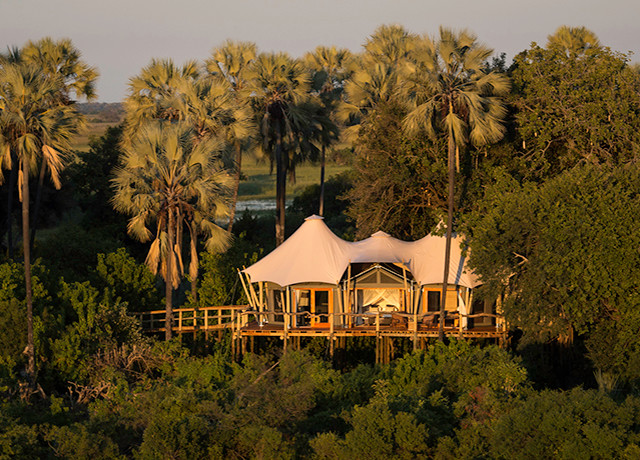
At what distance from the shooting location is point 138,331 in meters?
31.2

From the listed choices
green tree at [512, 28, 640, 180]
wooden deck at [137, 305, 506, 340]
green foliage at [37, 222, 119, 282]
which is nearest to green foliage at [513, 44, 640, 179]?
green tree at [512, 28, 640, 180]

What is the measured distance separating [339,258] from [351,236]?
1311 cm

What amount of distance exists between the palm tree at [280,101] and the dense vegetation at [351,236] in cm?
11

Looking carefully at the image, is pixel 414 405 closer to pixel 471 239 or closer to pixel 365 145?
pixel 471 239

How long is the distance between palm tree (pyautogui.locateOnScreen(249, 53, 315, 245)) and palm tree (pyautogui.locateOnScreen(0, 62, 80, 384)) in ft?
48.4

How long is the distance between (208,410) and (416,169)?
1749 cm

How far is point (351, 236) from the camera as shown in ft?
152

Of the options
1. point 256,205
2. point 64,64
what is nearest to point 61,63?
point 64,64

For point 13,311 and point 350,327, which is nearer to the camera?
point 13,311

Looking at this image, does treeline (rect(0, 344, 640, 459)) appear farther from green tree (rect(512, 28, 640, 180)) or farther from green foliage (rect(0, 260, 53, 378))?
green tree (rect(512, 28, 640, 180))

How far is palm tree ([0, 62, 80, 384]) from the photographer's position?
2694 cm

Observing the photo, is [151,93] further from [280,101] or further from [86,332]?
[86,332]

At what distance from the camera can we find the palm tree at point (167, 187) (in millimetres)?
28656

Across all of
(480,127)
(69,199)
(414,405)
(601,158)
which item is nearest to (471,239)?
(480,127)
